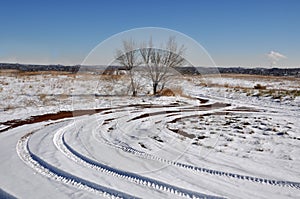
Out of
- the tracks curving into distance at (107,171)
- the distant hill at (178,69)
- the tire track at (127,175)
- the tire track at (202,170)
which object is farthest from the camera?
the distant hill at (178,69)

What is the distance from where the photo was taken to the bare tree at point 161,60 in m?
9.66

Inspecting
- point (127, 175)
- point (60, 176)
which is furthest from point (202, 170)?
point (60, 176)

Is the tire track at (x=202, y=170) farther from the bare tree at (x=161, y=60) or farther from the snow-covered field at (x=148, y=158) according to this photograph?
the bare tree at (x=161, y=60)

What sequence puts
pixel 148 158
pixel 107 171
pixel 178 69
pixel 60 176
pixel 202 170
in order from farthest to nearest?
pixel 178 69 < pixel 148 158 < pixel 202 170 < pixel 107 171 < pixel 60 176

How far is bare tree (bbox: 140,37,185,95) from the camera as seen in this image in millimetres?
9656

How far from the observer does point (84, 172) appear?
216 inches

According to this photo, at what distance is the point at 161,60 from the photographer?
14.7 meters

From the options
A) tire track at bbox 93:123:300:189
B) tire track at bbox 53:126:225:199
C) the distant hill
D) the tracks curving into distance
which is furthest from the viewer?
the distant hill

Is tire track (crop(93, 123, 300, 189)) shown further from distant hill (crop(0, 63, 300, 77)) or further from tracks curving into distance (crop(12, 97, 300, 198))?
distant hill (crop(0, 63, 300, 77))

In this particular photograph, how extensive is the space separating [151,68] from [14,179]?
1207 cm

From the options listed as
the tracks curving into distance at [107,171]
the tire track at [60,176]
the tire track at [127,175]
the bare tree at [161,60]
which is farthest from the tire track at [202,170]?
the bare tree at [161,60]

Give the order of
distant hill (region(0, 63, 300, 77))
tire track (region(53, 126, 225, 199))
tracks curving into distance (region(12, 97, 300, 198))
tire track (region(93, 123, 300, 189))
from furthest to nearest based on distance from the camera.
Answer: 1. distant hill (region(0, 63, 300, 77))
2. tire track (region(93, 123, 300, 189))
3. tracks curving into distance (region(12, 97, 300, 198))
4. tire track (region(53, 126, 225, 199))

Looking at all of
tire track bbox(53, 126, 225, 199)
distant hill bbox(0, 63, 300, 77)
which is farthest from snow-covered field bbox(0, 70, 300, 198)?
distant hill bbox(0, 63, 300, 77)

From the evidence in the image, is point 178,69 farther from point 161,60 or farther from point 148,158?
point 148,158
